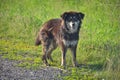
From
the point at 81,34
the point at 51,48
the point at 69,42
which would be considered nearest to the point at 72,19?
the point at 69,42

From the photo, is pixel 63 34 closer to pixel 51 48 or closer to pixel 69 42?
pixel 69 42

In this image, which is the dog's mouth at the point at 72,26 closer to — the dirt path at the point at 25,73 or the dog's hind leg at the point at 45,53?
the dog's hind leg at the point at 45,53

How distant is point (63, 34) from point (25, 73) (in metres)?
1.65

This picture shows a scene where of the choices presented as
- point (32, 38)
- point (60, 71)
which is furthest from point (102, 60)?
point (32, 38)

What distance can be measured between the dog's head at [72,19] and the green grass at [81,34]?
100cm

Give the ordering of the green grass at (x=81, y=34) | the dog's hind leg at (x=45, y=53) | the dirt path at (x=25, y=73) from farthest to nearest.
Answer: the dog's hind leg at (x=45, y=53) → the green grass at (x=81, y=34) → the dirt path at (x=25, y=73)

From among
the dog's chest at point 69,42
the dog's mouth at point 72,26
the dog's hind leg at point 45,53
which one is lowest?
the dog's hind leg at point 45,53

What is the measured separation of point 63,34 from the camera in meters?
11.8

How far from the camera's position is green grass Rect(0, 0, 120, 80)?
11.1 meters

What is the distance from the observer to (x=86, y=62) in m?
12.1

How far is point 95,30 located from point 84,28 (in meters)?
0.43

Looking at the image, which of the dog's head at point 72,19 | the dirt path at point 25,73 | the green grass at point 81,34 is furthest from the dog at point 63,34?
the dirt path at point 25,73

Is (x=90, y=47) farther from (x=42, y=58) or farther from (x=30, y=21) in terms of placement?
(x=30, y=21)

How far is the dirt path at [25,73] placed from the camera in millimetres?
10484
